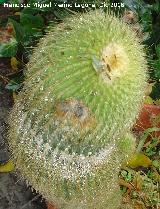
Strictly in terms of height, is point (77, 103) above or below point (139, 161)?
above

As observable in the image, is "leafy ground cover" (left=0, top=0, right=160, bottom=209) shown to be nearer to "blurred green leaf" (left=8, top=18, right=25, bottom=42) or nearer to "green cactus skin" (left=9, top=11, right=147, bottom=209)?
"blurred green leaf" (left=8, top=18, right=25, bottom=42)

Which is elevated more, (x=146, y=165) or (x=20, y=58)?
(x=20, y=58)

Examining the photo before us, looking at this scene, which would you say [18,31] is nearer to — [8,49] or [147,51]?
[8,49]

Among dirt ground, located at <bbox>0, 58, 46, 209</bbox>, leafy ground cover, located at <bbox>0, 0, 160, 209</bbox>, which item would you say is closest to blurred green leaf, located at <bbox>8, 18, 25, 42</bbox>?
leafy ground cover, located at <bbox>0, 0, 160, 209</bbox>

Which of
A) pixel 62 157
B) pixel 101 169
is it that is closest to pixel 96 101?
pixel 62 157

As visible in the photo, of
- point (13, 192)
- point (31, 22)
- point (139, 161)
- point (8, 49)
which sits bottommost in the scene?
point (13, 192)

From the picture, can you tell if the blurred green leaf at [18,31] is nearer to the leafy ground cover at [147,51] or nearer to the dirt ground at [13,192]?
the leafy ground cover at [147,51]

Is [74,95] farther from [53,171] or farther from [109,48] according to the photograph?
[53,171]

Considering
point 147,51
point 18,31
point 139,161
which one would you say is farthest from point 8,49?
point 139,161
